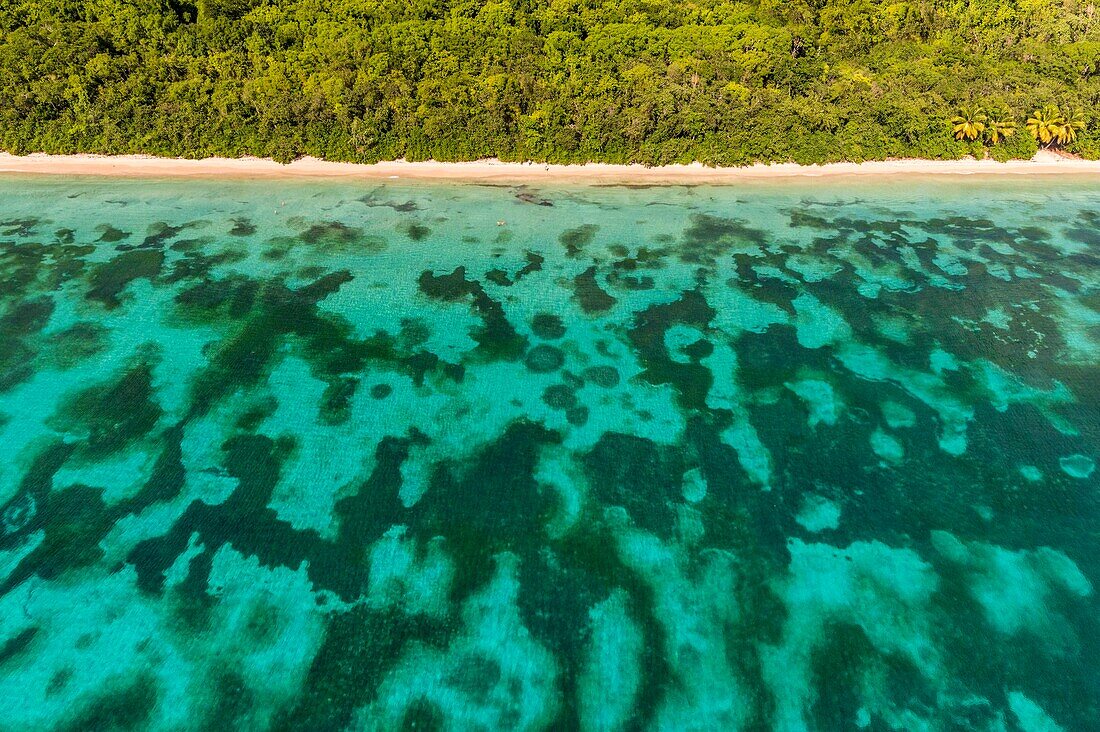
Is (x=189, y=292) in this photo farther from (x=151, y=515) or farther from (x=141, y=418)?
(x=151, y=515)

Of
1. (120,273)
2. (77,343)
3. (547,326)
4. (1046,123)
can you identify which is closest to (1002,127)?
(1046,123)

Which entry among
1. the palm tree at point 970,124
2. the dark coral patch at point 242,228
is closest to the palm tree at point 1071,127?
the palm tree at point 970,124

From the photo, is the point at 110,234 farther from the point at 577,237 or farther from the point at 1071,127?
the point at 1071,127

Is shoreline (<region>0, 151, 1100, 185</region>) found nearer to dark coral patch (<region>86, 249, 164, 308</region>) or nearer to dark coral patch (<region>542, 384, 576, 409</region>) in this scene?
dark coral patch (<region>86, 249, 164, 308</region>)

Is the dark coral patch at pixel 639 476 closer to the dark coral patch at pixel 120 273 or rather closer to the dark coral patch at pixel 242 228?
the dark coral patch at pixel 120 273

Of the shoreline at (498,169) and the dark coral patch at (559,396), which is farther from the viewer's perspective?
the shoreline at (498,169)

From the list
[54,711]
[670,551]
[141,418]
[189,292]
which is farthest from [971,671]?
[189,292]
